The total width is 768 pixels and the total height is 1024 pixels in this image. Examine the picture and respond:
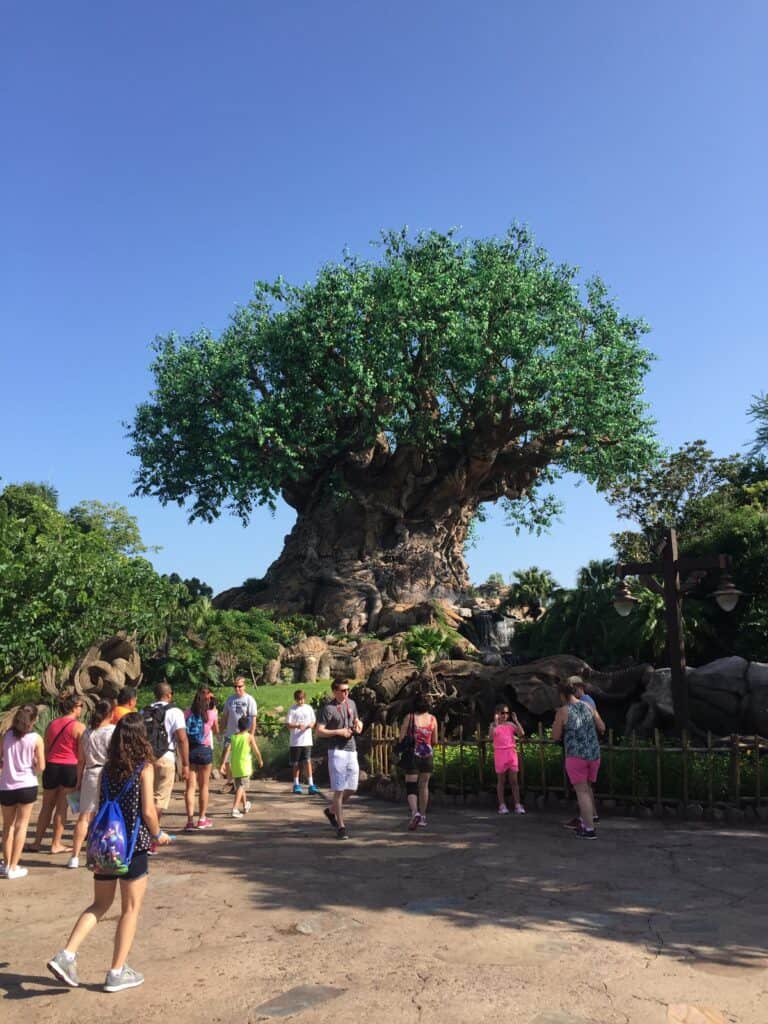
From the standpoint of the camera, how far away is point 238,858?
8.49 meters

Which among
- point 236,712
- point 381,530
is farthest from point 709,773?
point 381,530

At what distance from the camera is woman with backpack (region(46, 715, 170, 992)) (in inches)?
197

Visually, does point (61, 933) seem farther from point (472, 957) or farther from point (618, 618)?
point (618, 618)

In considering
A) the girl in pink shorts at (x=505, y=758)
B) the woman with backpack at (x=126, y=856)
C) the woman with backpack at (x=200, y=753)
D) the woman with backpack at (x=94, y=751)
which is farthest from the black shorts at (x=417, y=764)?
the woman with backpack at (x=126, y=856)

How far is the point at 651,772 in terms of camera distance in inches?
437

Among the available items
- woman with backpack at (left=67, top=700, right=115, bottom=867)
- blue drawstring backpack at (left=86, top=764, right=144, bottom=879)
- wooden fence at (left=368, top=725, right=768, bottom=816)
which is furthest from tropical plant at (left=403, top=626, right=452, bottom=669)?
blue drawstring backpack at (left=86, top=764, right=144, bottom=879)

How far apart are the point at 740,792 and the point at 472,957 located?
21.1 ft

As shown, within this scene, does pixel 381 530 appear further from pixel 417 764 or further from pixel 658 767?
pixel 417 764

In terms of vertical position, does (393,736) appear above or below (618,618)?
below

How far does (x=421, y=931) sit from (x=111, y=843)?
8.08 ft

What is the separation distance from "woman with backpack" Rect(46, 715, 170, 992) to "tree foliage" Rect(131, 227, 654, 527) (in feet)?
89.0

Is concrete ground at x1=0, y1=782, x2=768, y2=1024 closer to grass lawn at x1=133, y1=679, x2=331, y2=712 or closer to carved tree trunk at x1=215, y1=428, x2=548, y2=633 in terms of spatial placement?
grass lawn at x1=133, y1=679, x2=331, y2=712

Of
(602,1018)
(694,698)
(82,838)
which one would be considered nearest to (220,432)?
(694,698)

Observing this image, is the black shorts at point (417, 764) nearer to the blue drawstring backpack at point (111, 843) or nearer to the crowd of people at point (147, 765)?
the crowd of people at point (147, 765)
